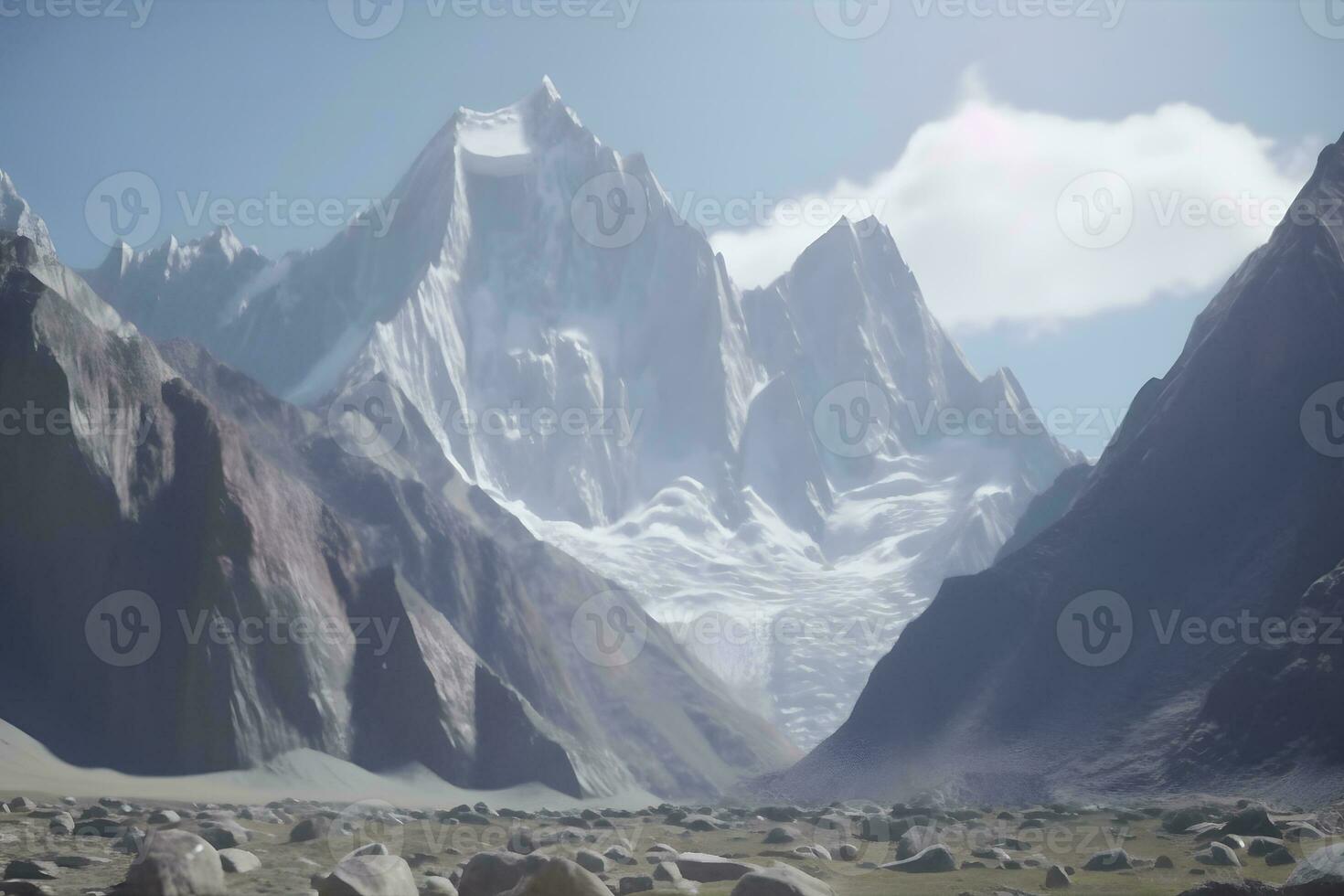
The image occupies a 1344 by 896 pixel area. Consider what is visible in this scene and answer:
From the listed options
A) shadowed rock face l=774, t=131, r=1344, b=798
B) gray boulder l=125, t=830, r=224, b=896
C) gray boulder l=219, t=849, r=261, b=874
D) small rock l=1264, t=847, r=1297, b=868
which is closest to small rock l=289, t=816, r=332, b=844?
gray boulder l=219, t=849, r=261, b=874

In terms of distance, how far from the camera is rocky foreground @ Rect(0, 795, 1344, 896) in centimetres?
3142

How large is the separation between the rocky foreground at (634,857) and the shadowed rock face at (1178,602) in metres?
46.8

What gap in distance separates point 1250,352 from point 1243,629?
139ft

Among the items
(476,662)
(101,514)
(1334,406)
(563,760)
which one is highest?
(1334,406)

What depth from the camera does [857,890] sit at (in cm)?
3947

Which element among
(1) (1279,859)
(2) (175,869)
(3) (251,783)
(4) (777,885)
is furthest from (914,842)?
(3) (251,783)

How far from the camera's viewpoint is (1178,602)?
153 m

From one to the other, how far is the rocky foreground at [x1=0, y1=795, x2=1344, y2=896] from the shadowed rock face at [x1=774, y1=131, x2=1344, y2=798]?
4678 centimetres

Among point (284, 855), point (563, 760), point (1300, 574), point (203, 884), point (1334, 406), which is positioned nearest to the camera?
point (203, 884)

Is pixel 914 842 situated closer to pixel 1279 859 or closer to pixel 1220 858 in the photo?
pixel 1220 858

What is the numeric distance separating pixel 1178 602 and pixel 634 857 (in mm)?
117606

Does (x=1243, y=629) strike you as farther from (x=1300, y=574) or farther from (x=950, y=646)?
(x=950, y=646)

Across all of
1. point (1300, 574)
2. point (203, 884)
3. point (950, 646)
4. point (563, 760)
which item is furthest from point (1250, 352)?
point (203, 884)

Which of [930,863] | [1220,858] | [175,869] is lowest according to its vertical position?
[1220,858]
